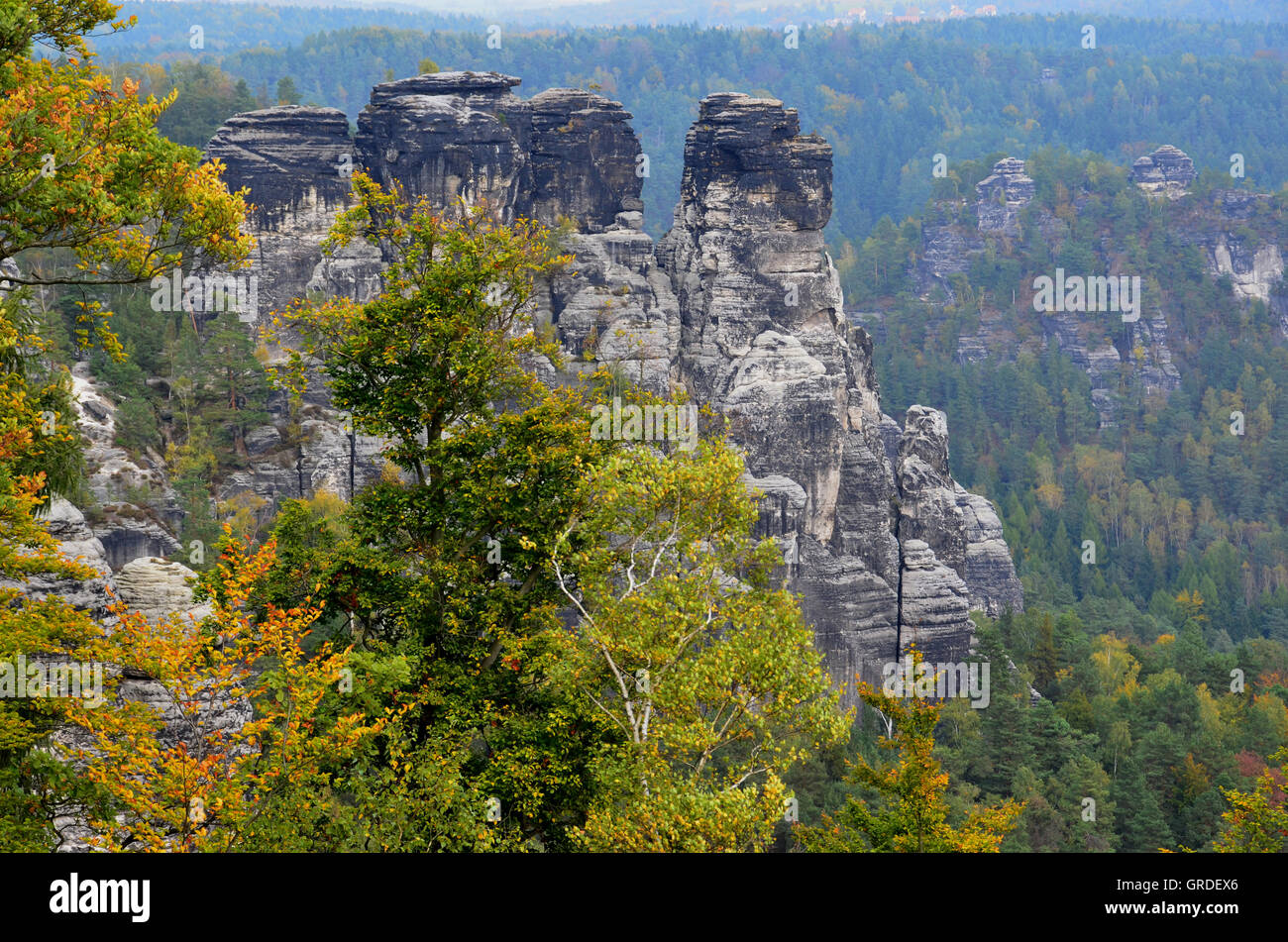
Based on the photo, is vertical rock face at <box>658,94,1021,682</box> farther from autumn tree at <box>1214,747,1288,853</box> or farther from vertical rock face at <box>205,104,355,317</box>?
autumn tree at <box>1214,747,1288,853</box>

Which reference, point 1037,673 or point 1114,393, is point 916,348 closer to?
point 1114,393

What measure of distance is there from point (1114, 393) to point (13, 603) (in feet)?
494

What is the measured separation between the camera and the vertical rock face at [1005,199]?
7293 inches

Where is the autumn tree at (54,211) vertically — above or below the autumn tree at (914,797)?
above

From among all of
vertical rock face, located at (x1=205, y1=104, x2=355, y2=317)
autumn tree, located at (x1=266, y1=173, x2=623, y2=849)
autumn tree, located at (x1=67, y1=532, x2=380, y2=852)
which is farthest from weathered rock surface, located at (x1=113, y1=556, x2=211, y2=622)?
vertical rock face, located at (x1=205, y1=104, x2=355, y2=317)

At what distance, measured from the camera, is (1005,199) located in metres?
186

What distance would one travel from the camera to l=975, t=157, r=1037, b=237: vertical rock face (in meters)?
185

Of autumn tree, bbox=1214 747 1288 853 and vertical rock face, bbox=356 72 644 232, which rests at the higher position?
vertical rock face, bbox=356 72 644 232

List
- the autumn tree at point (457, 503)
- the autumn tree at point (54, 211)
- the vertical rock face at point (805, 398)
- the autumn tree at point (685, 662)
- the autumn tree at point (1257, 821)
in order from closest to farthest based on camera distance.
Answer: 1. the autumn tree at point (54, 211)
2. the autumn tree at point (685, 662)
3. the autumn tree at point (457, 503)
4. the autumn tree at point (1257, 821)
5. the vertical rock face at point (805, 398)

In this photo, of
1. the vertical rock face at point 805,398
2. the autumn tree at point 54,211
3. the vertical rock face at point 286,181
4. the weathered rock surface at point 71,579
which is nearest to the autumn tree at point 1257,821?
the autumn tree at point 54,211

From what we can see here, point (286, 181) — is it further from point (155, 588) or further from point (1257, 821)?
point (1257, 821)

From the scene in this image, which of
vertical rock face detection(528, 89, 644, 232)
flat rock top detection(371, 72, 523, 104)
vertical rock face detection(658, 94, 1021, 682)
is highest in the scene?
flat rock top detection(371, 72, 523, 104)

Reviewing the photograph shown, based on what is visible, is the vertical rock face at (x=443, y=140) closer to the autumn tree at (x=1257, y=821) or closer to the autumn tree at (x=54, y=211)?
the autumn tree at (x=1257, y=821)

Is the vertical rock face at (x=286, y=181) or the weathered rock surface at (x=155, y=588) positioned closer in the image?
the weathered rock surface at (x=155, y=588)
